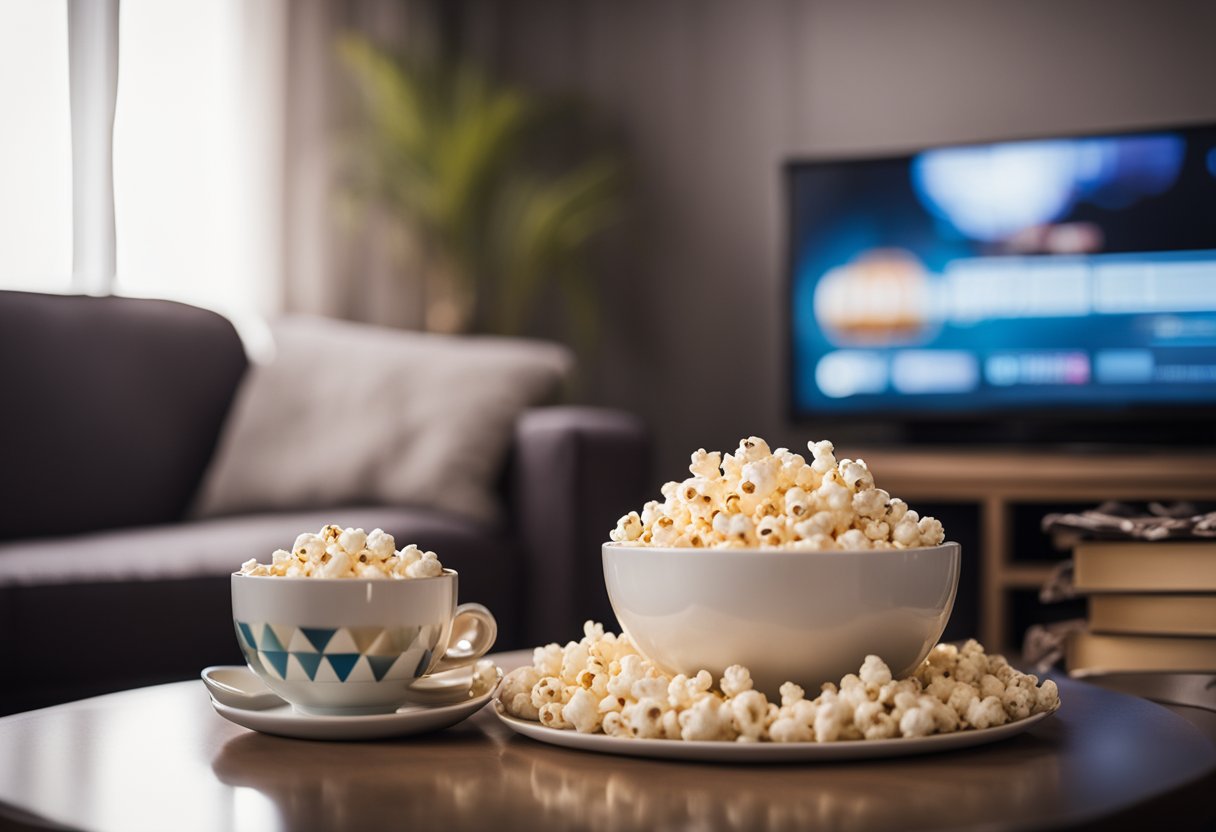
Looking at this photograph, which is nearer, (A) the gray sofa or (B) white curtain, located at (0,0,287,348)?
(A) the gray sofa

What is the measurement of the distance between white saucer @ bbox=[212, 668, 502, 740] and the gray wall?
2.84 m

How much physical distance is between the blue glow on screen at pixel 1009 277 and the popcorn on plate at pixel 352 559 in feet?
8.20

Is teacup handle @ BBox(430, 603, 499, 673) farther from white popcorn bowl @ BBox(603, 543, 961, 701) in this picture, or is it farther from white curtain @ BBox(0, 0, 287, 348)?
white curtain @ BBox(0, 0, 287, 348)

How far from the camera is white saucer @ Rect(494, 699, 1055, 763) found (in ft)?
2.12

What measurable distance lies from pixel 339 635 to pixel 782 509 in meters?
0.25

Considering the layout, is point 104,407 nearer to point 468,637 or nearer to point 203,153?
point 203,153

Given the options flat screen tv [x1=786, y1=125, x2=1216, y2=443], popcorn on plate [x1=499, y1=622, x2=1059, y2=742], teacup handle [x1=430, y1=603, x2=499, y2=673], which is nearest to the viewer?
popcorn on plate [x1=499, y1=622, x2=1059, y2=742]

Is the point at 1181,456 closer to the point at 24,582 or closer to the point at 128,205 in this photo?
the point at 24,582

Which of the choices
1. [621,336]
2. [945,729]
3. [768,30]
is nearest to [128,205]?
[621,336]

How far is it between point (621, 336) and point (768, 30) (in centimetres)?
97

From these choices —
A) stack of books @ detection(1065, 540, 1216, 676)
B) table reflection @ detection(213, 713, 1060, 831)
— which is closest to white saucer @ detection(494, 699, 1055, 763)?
table reflection @ detection(213, 713, 1060, 831)

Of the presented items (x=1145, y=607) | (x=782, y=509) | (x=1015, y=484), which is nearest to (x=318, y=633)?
(x=782, y=509)

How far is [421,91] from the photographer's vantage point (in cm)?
351

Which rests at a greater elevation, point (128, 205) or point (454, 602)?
point (128, 205)
